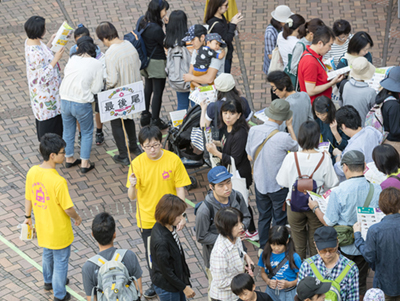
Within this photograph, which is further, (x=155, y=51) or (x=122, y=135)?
(x=155, y=51)

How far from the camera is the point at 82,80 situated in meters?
7.61

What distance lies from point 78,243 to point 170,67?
325cm

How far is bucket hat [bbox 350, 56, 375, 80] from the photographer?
21.8 feet

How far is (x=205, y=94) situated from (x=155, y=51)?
6.64 feet

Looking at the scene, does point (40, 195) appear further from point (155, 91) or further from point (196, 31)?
point (155, 91)

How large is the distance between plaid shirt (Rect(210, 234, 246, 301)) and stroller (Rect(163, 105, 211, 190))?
2760 mm

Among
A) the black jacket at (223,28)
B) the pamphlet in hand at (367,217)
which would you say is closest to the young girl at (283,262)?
the pamphlet in hand at (367,217)

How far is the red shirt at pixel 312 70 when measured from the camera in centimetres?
707

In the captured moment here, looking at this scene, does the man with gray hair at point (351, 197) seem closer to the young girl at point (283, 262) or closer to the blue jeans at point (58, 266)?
the young girl at point (283, 262)

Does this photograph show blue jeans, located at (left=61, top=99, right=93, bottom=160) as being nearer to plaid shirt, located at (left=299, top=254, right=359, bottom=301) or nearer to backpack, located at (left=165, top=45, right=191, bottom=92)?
backpack, located at (left=165, top=45, right=191, bottom=92)

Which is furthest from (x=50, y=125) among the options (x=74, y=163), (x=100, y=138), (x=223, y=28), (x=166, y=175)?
(x=166, y=175)

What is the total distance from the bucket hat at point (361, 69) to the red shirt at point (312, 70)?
48 centimetres

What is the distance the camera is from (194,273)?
6.30 metres

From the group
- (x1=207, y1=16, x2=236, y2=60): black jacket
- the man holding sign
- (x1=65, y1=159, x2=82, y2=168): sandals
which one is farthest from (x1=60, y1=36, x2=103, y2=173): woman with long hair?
(x1=207, y1=16, x2=236, y2=60): black jacket
